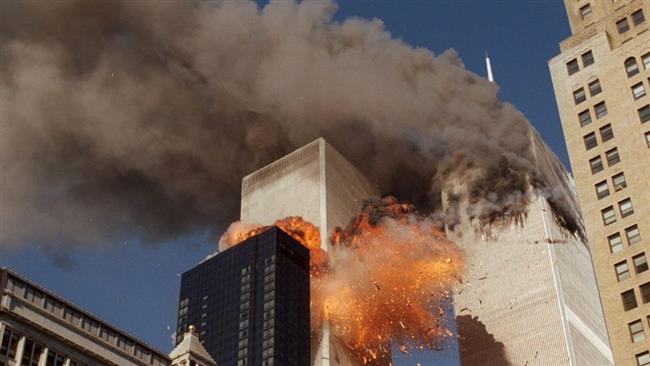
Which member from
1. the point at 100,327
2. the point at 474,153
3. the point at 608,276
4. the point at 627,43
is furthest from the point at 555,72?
the point at 474,153

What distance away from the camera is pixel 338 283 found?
198250 millimetres

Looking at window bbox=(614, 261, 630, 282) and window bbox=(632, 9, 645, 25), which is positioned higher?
window bbox=(632, 9, 645, 25)

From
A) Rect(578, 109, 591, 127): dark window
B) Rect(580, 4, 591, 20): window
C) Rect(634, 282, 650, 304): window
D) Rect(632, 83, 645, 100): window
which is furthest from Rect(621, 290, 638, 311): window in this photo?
Rect(580, 4, 591, 20): window

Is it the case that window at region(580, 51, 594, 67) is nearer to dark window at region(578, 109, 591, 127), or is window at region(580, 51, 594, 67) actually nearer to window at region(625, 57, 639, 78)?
window at region(625, 57, 639, 78)

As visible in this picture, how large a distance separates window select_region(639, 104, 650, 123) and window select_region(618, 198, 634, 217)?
667 centimetres

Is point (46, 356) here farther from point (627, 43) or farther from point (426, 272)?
point (426, 272)

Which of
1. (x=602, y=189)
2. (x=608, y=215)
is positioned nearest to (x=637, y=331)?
(x=608, y=215)

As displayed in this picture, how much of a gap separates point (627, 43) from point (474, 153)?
188 ft

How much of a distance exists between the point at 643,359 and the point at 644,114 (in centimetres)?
1926

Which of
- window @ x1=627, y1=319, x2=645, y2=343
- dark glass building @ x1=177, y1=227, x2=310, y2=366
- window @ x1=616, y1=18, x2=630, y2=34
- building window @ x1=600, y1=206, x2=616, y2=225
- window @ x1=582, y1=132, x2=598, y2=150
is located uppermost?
dark glass building @ x1=177, y1=227, x2=310, y2=366

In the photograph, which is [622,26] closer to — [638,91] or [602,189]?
[638,91]

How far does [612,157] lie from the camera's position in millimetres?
75688

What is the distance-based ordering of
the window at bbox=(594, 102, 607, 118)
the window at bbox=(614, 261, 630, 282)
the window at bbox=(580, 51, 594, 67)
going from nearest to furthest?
1. the window at bbox=(614, 261, 630, 282)
2. the window at bbox=(594, 102, 607, 118)
3. the window at bbox=(580, 51, 594, 67)

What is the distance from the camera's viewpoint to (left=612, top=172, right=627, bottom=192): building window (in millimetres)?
73562
